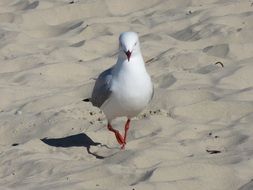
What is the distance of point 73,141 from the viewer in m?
5.39

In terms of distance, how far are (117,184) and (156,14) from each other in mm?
4564

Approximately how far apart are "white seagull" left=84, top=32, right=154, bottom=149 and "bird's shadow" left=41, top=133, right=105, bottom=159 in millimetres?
234

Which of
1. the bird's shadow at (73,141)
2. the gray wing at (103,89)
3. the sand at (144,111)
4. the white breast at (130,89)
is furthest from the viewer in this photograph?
the bird's shadow at (73,141)

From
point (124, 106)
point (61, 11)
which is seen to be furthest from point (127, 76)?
point (61, 11)

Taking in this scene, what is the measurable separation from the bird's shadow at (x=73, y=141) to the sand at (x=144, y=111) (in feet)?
0.04

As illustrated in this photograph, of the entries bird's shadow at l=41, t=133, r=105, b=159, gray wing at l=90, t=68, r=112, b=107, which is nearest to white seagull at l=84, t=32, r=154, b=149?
gray wing at l=90, t=68, r=112, b=107

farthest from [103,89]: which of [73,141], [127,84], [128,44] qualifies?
[73,141]

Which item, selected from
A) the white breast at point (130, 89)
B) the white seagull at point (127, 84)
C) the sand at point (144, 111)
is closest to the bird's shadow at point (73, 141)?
the sand at point (144, 111)

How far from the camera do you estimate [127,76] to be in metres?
4.99

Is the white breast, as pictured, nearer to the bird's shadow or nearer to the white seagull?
the white seagull

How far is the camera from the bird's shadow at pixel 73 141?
527 cm

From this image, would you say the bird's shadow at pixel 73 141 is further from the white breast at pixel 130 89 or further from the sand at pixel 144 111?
the white breast at pixel 130 89

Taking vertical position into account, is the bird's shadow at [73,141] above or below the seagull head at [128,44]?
below

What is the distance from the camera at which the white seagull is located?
4.98 m
